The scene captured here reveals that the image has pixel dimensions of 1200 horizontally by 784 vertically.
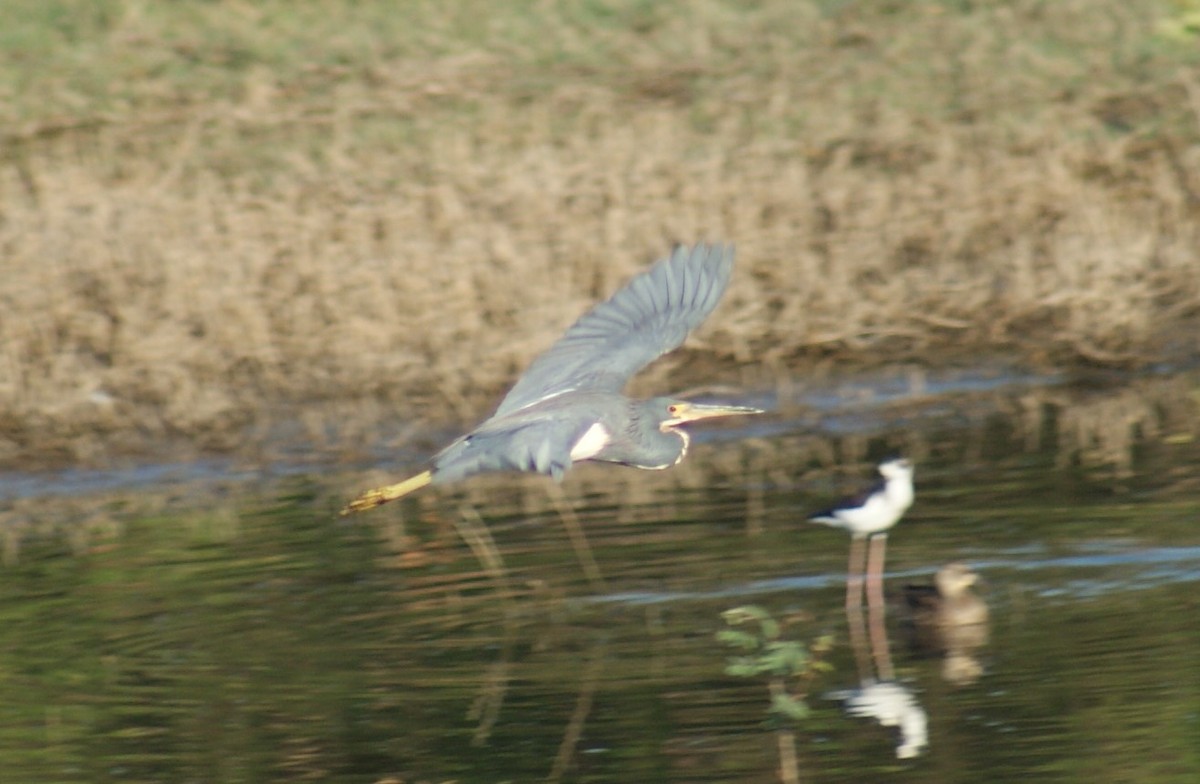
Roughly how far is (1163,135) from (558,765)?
981 centimetres

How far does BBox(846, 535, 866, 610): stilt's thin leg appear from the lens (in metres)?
8.59

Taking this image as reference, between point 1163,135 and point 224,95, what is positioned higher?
point 224,95

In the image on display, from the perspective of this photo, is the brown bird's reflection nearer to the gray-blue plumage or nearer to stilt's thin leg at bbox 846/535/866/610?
stilt's thin leg at bbox 846/535/866/610

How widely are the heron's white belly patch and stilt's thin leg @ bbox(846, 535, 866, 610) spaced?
1446 mm

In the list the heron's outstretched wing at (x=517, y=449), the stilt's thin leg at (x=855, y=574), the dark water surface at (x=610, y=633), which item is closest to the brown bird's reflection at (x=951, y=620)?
the dark water surface at (x=610, y=633)

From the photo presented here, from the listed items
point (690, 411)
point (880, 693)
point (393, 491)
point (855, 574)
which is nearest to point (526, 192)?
point (855, 574)

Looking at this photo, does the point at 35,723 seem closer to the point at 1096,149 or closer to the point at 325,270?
the point at 325,270

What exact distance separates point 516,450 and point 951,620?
1.93 m

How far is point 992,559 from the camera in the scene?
8.88 metres

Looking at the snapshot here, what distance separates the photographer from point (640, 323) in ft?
25.9

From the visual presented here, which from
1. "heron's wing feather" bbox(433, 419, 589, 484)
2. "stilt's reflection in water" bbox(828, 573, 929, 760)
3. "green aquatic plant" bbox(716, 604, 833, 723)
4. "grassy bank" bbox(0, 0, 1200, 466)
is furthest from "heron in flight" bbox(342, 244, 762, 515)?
"grassy bank" bbox(0, 0, 1200, 466)

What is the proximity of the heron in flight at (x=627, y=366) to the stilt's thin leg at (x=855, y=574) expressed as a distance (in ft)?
3.43

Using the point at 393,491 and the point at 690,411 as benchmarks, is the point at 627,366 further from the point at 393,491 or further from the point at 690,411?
the point at 393,491

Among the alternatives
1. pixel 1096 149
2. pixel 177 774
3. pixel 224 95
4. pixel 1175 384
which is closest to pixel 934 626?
pixel 177 774
